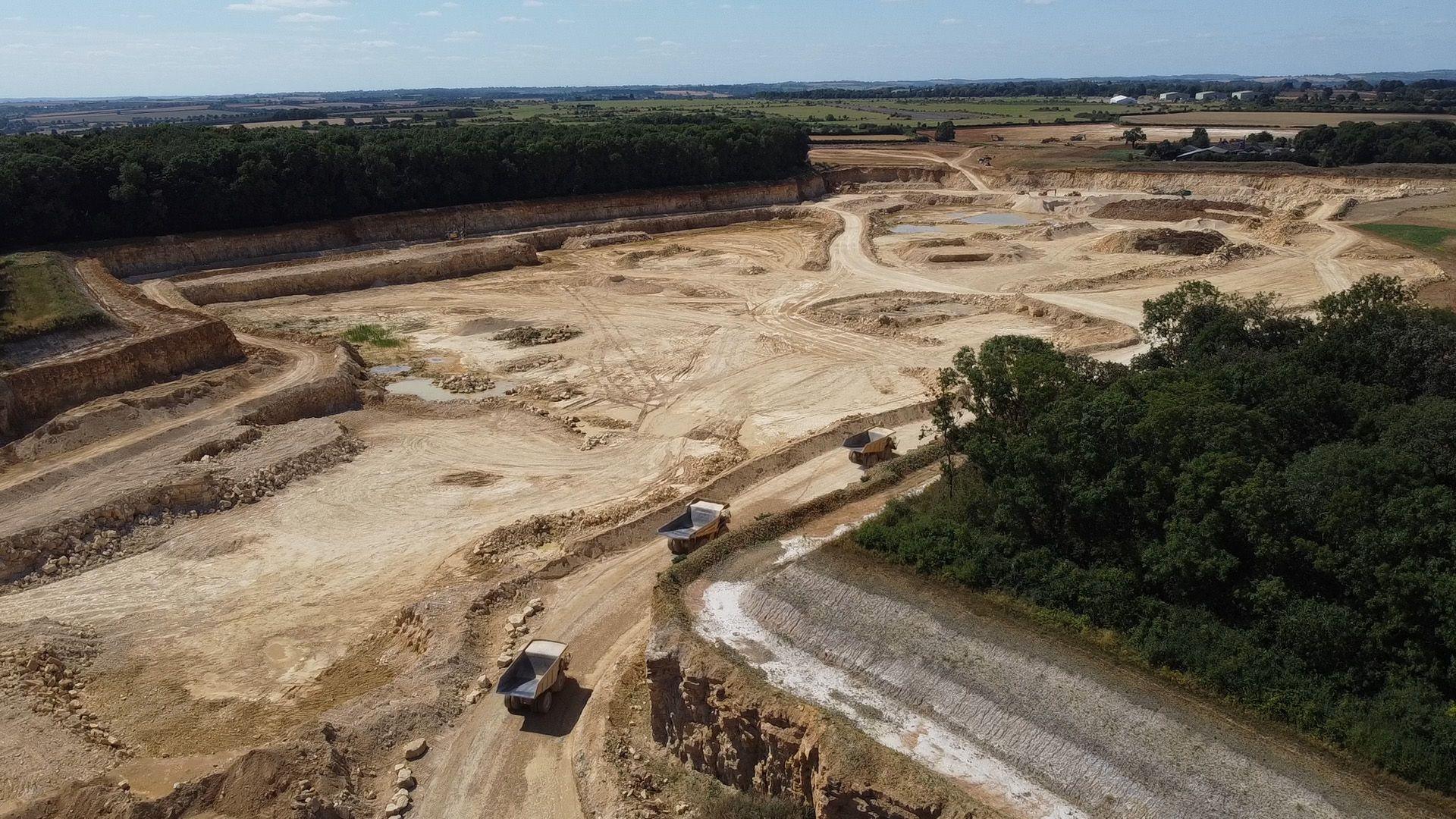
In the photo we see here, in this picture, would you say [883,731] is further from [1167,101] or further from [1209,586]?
[1167,101]

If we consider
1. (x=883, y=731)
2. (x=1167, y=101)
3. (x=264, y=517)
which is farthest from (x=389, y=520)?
(x=1167, y=101)

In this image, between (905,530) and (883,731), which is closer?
(883,731)

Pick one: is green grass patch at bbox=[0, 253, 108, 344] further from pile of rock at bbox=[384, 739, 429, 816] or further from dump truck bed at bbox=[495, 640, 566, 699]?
dump truck bed at bbox=[495, 640, 566, 699]

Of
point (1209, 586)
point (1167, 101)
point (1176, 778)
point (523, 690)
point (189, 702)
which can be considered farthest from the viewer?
point (1167, 101)

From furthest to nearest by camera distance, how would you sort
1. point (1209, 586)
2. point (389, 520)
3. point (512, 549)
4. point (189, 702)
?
point (389, 520)
point (512, 549)
point (189, 702)
point (1209, 586)

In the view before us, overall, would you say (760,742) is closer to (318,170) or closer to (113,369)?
(113,369)

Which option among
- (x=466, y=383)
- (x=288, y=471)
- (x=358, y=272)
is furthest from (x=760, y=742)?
(x=358, y=272)
